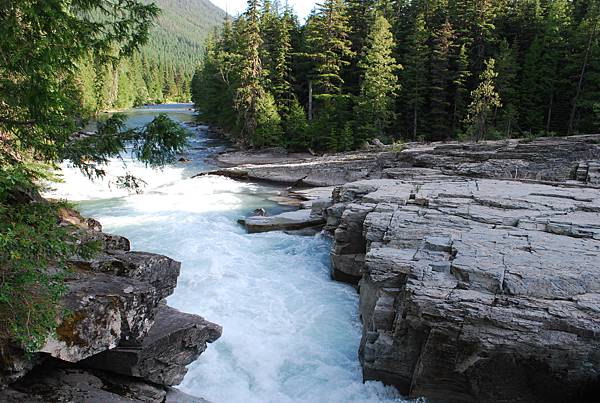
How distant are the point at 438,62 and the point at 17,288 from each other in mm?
36704

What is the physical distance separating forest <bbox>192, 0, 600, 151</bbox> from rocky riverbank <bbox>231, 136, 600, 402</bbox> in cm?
1975

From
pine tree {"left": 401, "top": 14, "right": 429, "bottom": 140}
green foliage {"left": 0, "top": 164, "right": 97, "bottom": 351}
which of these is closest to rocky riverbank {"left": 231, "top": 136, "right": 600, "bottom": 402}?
green foliage {"left": 0, "top": 164, "right": 97, "bottom": 351}

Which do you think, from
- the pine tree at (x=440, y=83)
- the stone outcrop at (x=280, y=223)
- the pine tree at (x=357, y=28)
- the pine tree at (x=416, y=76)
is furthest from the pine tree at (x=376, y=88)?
the stone outcrop at (x=280, y=223)

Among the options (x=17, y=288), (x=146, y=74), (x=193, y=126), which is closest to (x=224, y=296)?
(x=17, y=288)

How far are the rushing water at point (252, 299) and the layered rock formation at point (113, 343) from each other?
6.36 feet

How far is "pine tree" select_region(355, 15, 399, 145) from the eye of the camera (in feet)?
102

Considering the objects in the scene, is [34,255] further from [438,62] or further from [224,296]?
[438,62]

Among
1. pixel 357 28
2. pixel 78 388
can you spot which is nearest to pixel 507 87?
pixel 357 28

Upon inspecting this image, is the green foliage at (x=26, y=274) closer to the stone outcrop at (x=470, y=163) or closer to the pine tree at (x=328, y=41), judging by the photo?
the stone outcrop at (x=470, y=163)

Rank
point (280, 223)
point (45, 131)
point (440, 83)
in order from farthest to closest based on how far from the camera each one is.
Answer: point (440, 83), point (280, 223), point (45, 131)

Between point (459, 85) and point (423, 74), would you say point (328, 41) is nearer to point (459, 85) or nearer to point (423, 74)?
point (423, 74)

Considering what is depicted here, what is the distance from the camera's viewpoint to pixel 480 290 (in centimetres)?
706

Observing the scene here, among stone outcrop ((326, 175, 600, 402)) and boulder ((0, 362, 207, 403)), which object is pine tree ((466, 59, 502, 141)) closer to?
stone outcrop ((326, 175, 600, 402))

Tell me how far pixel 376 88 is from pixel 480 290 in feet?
87.7
